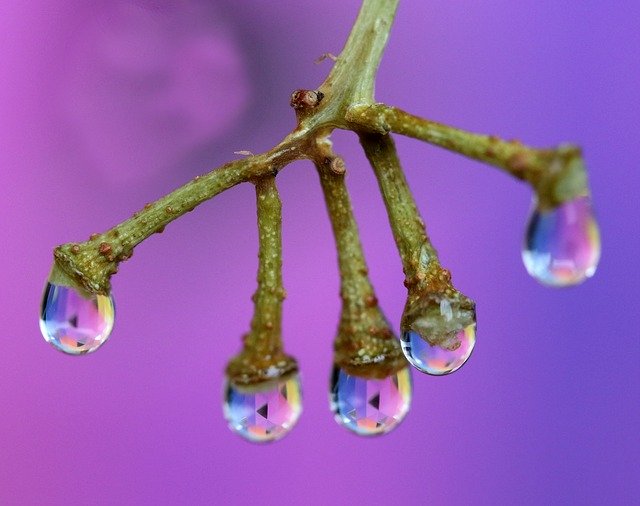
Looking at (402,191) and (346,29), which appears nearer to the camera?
(402,191)

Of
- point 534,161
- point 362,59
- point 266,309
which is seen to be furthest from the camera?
point 362,59

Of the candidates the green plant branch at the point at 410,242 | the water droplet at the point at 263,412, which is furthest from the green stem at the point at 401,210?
the water droplet at the point at 263,412

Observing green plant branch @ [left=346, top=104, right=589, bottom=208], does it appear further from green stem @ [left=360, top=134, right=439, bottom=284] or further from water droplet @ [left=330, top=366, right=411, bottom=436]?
water droplet @ [left=330, top=366, right=411, bottom=436]

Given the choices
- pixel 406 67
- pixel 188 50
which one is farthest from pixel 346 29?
pixel 188 50

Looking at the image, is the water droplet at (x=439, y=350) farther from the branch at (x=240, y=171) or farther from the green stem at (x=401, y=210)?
the branch at (x=240, y=171)

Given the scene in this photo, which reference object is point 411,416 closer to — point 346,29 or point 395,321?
point 395,321

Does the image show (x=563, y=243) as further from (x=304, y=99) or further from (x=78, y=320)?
(x=78, y=320)

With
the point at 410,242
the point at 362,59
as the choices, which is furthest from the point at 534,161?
the point at 362,59
